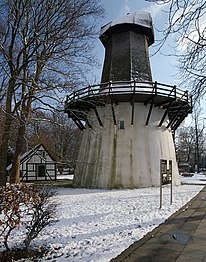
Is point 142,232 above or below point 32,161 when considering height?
below

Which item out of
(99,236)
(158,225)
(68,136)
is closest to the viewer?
(99,236)

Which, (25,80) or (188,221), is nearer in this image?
(188,221)

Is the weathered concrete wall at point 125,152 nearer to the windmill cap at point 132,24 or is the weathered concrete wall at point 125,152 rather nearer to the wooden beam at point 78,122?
the wooden beam at point 78,122

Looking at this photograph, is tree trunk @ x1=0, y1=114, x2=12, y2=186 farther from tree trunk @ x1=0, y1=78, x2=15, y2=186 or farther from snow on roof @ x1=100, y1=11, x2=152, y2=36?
snow on roof @ x1=100, y1=11, x2=152, y2=36

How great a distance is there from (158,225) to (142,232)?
830 millimetres

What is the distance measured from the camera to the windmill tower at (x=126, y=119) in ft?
51.8

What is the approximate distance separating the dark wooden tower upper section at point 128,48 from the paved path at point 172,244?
12.8m

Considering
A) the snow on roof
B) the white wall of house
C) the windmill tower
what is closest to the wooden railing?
the windmill tower

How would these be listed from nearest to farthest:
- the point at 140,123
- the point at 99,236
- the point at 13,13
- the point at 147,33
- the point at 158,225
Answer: the point at 99,236 < the point at 158,225 < the point at 13,13 < the point at 140,123 < the point at 147,33

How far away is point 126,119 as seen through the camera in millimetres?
16766

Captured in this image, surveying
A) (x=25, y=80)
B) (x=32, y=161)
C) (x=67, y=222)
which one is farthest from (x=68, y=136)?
(x=67, y=222)

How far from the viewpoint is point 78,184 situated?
17.7m

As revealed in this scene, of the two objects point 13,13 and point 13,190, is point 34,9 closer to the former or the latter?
point 13,13

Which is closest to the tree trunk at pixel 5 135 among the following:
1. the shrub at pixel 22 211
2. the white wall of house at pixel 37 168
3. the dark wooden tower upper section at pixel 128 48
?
the dark wooden tower upper section at pixel 128 48
